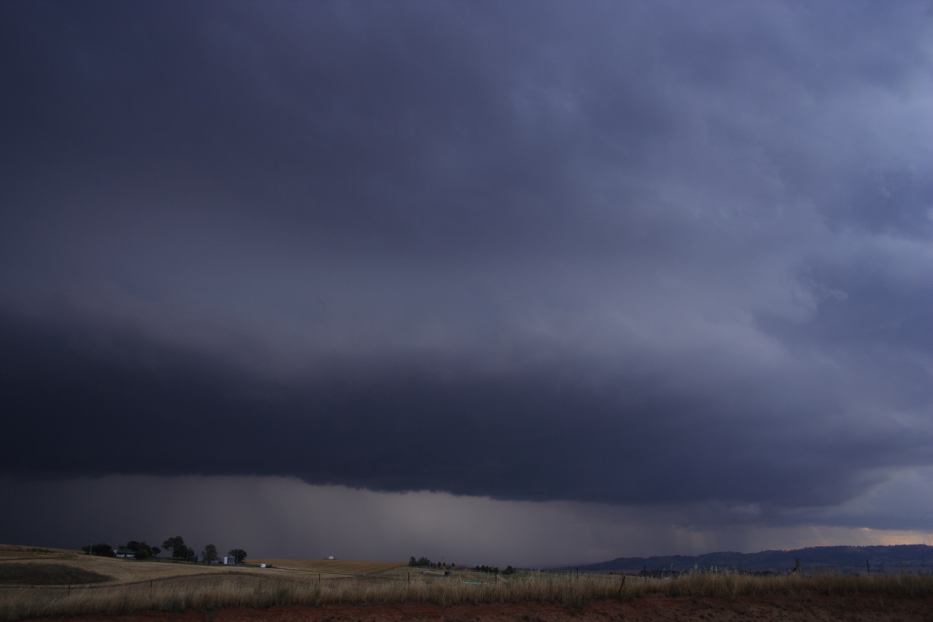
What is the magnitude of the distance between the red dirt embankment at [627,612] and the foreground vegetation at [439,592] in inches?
30.3

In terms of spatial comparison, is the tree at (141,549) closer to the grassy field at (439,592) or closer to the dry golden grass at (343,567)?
the dry golden grass at (343,567)

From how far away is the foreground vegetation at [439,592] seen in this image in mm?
33938

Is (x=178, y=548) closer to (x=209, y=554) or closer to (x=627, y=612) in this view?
(x=209, y=554)

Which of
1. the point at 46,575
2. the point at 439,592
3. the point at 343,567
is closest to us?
the point at 439,592

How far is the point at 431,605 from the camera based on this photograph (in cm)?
3641

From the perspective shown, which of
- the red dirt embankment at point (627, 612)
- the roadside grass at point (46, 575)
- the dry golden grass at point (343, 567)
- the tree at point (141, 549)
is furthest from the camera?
the tree at point (141, 549)

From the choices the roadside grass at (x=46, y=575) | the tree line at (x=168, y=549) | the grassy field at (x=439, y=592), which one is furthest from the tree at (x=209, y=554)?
the grassy field at (x=439, y=592)

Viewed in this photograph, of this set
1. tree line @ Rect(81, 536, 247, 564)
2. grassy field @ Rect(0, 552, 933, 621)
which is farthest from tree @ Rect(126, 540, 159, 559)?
grassy field @ Rect(0, 552, 933, 621)

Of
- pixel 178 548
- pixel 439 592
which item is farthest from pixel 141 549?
pixel 439 592

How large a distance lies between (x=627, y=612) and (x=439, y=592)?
33.4ft

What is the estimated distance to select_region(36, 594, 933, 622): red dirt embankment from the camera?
33500 mm

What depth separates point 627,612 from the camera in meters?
37.8

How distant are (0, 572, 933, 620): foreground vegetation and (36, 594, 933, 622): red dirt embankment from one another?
0.77 meters

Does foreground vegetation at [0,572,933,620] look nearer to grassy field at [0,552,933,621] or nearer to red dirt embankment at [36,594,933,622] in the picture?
grassy field at [0,552,933,621]
